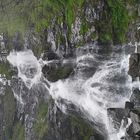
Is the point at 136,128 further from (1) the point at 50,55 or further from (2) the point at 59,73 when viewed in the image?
(1) the point at 50,55

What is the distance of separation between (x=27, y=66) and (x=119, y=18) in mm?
25223

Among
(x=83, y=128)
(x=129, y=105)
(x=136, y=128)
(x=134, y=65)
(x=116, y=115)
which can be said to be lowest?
(x=83, y=128)

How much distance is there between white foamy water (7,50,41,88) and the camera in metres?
73.3

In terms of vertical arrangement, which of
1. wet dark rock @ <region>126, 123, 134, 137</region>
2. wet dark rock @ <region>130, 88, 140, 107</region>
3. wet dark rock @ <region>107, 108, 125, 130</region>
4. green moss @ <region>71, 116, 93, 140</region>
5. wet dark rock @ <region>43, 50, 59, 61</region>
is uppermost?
wet dark rock @ <region>43, 50, 59, 61</region>

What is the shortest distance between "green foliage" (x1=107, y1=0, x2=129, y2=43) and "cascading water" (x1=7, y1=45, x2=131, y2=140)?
7.16ft

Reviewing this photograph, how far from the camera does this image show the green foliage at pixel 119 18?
2238 inches

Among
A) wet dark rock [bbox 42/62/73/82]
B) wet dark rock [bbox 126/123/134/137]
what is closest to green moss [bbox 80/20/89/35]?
wet dark rock [bbox 42/62/73/82]

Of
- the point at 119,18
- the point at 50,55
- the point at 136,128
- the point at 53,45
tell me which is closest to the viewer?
the point at 136,128

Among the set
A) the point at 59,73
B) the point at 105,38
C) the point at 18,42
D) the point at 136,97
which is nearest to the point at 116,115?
the point at 136,97

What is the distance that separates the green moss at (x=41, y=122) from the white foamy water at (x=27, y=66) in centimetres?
570

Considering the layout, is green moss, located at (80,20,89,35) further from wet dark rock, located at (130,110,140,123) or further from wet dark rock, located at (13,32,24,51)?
wet dark rock, located at (13,32,24,51)

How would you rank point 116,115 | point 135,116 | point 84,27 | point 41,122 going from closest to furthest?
point 135,116 → point 116,115 → point 84,27 → point 41,122

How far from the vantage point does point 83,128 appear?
62531 millimetres

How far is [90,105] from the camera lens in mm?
61562
